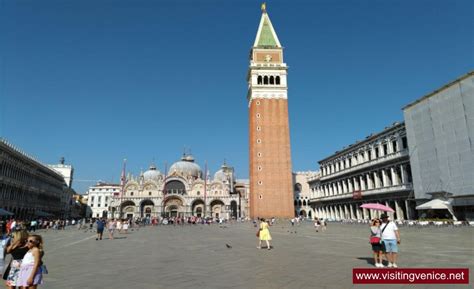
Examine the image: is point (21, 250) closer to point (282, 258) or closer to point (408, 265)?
point (282, 258)

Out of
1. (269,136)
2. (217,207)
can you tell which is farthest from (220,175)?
(269,136)

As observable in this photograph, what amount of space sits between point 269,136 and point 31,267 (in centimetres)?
5286

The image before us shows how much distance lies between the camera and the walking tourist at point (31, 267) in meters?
4.46

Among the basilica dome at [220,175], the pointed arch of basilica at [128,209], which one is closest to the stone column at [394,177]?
the basilica dome at [220,175]

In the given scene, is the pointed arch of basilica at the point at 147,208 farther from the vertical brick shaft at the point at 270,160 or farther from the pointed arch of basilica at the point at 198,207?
the vertical brick shaft at the point at 270,160

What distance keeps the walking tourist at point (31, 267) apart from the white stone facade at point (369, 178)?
122 feet

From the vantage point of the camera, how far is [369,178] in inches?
1710

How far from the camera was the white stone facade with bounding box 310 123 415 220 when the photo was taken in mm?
37094

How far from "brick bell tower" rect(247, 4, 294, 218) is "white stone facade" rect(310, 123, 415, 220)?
7.42 m

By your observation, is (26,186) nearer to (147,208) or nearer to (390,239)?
(147,208)

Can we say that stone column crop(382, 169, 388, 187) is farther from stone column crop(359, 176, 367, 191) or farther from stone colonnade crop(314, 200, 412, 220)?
stone column crop(359, 176, 367, 191)

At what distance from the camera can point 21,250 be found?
15.9 feet

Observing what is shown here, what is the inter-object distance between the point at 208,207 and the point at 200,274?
6485cm

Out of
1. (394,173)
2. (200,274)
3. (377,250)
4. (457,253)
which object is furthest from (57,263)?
(394,173)
